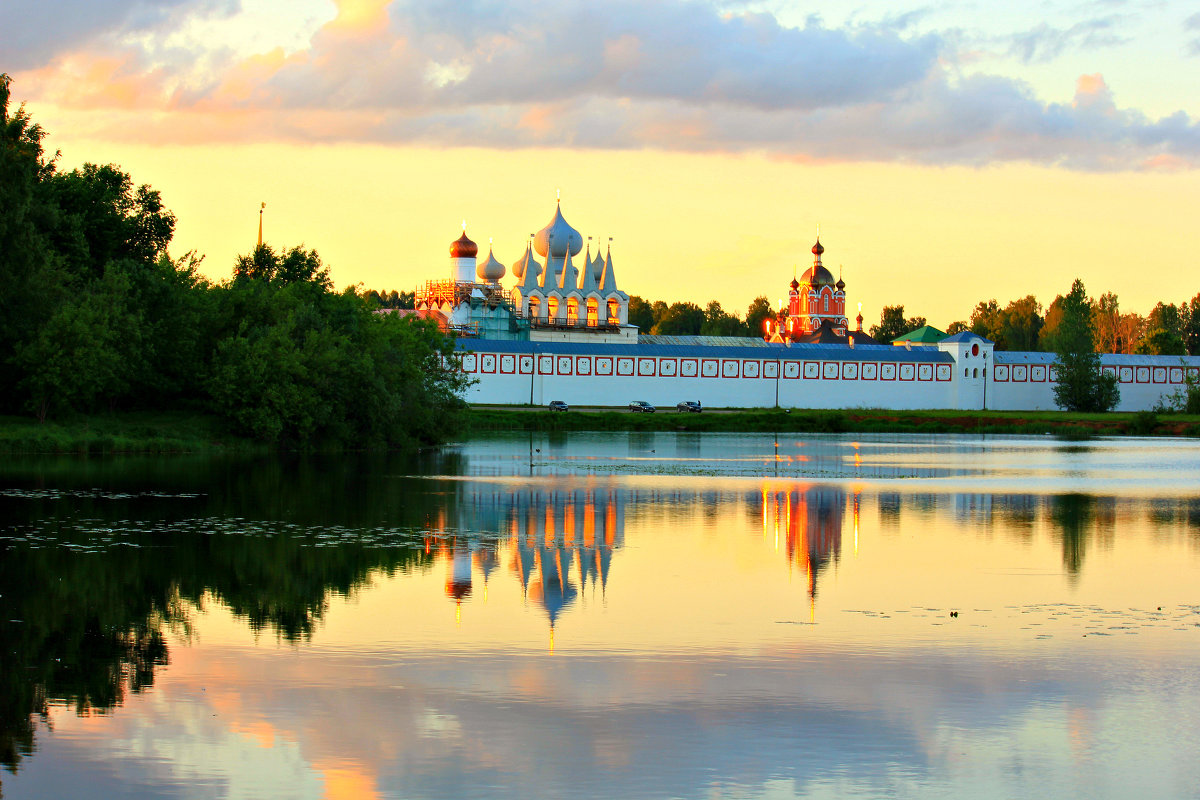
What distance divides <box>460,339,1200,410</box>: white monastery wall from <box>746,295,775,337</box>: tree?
169ft

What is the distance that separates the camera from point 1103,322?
390 feet

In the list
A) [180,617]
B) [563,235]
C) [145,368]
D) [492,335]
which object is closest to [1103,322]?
[563,235]

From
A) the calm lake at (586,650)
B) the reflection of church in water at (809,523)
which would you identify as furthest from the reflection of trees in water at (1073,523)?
the reflection of church in water at (809,523)

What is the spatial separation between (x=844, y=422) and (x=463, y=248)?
104 ft

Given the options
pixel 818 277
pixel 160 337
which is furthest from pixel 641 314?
pixel 160 337

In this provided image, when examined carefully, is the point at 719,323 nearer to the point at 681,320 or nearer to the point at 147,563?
the point at 681,320

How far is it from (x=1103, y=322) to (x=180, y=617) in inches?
4623

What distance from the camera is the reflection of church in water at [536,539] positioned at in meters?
13.2

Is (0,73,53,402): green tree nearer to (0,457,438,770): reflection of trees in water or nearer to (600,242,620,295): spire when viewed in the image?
(0,457,438,770): reflection of trees in water

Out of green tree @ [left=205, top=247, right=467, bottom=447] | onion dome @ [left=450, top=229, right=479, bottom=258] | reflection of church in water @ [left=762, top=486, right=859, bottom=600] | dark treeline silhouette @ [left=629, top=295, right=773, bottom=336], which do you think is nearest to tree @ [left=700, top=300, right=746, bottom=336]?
dark treeline silhouette @ [left=629, top=295, right=773, bottom=336]

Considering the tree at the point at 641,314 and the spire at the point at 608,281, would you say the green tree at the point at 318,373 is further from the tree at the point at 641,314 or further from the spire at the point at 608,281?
the tree at the point at 641,314

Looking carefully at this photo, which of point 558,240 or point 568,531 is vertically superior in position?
point 558,240

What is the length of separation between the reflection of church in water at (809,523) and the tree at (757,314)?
100888 mm

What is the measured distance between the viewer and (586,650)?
10133 mm
